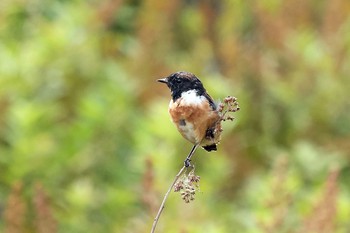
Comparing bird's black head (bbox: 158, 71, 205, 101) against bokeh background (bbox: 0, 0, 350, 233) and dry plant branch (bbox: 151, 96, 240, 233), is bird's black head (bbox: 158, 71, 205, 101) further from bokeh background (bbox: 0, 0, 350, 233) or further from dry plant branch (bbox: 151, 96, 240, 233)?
bokeh background (bbox: 0, 0, 350, 233)

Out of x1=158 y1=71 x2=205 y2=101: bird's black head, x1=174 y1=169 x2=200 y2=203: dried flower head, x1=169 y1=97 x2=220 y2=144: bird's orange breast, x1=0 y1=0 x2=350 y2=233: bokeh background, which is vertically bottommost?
x1=174 y1=169 x2=200 y2=203: dried flower head

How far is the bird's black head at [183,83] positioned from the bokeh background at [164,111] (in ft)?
3.19

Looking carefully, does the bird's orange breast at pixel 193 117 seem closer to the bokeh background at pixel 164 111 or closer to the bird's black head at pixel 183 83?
the bird's black head at pixel 183 83

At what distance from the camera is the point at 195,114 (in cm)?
132

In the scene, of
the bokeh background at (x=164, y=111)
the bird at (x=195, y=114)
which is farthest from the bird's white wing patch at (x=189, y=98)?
the bokeh background at (x=164, y=111)

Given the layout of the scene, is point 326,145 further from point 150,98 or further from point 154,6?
point 154,6

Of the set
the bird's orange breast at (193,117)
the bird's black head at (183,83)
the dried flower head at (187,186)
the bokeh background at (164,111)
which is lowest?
the dried flower head at (187,186)

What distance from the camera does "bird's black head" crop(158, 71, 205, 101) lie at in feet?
4.28

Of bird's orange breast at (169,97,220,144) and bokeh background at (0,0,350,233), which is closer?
bird's orange breast at (169,97,220,144)

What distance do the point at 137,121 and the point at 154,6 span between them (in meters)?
0.95

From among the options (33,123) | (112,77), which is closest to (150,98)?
(112,77)

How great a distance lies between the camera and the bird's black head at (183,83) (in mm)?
1306

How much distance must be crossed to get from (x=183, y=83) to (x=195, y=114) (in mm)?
54

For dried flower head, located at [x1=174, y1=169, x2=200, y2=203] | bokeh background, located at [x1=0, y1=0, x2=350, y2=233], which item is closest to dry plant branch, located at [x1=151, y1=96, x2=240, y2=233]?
dried flower head, located at [x1=174, y1=169, x2=200, y2=203]
